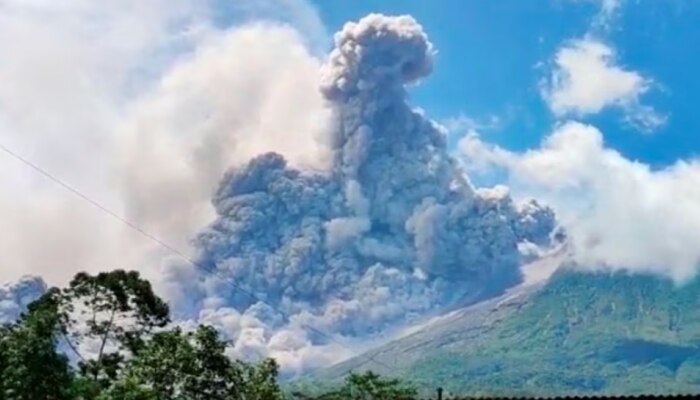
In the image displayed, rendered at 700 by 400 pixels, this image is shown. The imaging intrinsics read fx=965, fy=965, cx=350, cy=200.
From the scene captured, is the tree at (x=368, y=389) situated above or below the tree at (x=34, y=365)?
below

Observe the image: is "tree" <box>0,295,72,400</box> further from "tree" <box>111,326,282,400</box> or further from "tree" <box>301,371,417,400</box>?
"tree" <box>301,371,417,400</box>

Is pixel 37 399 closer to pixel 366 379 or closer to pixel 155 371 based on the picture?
pixel 155 371

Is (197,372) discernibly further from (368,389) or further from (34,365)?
(368,389)

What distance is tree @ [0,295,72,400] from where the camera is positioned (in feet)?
93.1

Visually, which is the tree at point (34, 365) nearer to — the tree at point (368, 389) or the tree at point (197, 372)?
the tree at point (197, 372)

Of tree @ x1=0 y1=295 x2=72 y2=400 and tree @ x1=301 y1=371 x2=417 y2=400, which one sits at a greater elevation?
tree @ x1=0 y1=295 x2=72 y2=400

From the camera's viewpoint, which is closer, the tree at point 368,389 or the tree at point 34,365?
the tree at point 34,365

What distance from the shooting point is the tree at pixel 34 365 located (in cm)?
2838

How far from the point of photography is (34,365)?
2877 centimetres

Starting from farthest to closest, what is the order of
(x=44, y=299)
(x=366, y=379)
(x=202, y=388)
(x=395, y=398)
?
(x=44, y=299) < (x=366, y=379) < (x=202, y=388) < (x=395, y=398)

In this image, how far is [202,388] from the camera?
29.5 m

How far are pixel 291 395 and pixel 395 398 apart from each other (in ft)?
24.3

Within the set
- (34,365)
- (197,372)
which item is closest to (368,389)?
(197,372)

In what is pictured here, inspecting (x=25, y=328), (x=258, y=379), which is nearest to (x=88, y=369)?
(x=25, y=328)
